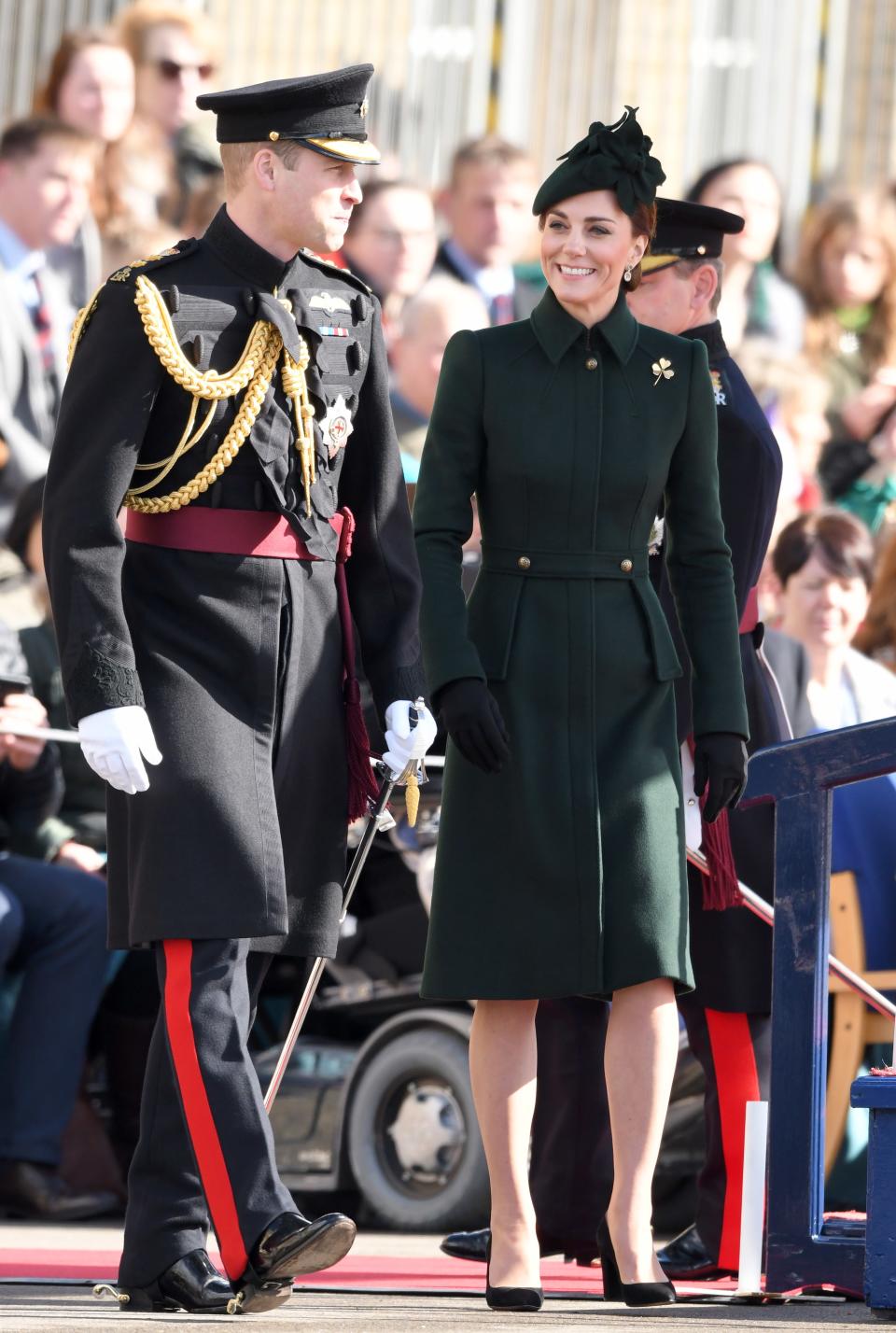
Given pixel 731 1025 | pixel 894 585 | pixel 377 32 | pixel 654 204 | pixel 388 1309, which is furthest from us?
pixel 377 32

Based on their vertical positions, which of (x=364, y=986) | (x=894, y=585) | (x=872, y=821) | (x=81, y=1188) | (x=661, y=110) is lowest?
(x=81, y=1188)

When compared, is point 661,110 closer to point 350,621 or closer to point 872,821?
point 872,821

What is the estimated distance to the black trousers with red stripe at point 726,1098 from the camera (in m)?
5.27

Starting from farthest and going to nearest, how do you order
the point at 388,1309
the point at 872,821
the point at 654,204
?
1. the point at 872,821
2. the point at 654,204
3. the point at 388,1309

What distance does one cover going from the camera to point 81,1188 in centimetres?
680

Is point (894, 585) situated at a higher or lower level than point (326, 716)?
higher

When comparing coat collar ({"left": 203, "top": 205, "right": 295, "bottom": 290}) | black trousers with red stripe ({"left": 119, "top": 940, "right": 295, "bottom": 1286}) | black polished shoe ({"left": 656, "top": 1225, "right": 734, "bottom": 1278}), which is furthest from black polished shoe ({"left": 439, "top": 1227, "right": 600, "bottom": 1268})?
coat collar ({"left": 203, "top": 205, "right": 295, "bottom": 290})

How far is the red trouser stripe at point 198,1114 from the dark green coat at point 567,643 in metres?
0.49

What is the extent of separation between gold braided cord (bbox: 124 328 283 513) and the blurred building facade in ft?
34.3

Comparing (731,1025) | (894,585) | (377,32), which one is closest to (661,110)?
(377,32)

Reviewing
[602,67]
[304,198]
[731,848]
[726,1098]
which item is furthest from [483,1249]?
[602,67]

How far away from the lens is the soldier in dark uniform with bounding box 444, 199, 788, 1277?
17.3ft

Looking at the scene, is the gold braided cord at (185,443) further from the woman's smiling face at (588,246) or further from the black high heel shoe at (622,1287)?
the black high heel shoe at (622,1287)

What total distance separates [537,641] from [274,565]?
1.54 ft
